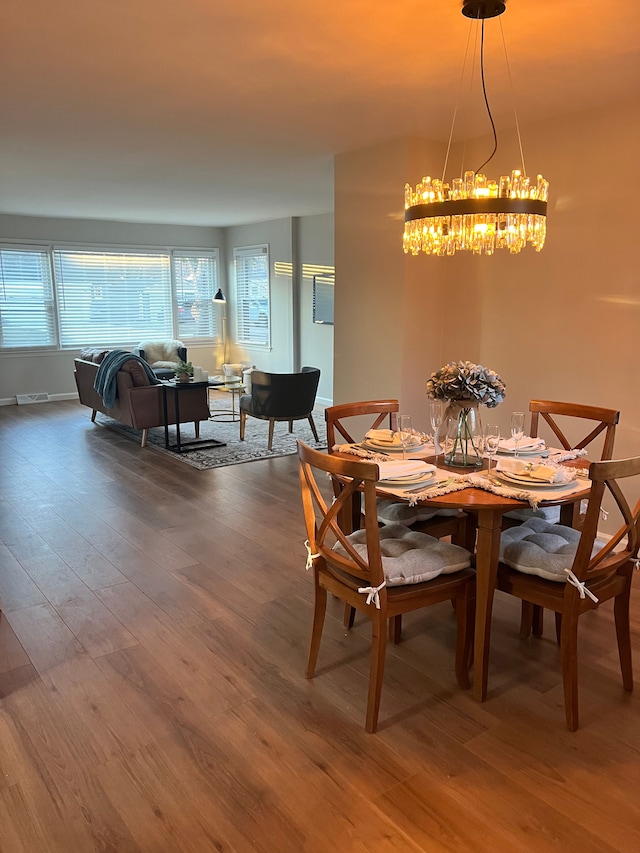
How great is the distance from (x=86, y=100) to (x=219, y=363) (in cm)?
726

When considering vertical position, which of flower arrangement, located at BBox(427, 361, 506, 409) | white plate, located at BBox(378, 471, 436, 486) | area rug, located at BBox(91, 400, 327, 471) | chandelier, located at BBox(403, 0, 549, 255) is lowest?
area rug, located at BBox(91, 400, 327, 471)

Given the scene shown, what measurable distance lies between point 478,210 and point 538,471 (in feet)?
3.28

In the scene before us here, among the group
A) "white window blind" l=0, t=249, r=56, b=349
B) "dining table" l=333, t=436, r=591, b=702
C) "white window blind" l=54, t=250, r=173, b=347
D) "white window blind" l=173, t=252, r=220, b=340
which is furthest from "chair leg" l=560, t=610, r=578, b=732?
"white window blind" l=173, t=252, r=220, b=340

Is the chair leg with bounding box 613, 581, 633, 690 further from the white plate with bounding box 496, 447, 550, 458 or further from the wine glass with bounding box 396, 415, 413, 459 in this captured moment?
the wine glass with bounding box 396, 415, 413, 459

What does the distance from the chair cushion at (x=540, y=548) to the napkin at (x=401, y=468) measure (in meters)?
0.40

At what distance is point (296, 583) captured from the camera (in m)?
3.28

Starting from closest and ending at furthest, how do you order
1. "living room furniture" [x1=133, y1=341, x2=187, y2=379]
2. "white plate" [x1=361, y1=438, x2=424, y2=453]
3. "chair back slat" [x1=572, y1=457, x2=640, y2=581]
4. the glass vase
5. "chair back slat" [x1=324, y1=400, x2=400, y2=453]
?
1. "chair back slat" [x1=572, y1=457, x2=640, y2=581]
2. the glass vase
3. "white plate" [x1=361, y1=438, x2=424, y2=453]
4. "chair back slat" [x1=324, y1=400, x2=400, y2=453]
5. "living room furniture" [x1=133, y1=341, x2=187, y2=379]

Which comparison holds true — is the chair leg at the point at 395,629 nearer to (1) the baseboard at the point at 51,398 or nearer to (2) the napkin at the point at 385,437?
(2) the napkin at the point at 385,437

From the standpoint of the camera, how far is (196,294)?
10305mm

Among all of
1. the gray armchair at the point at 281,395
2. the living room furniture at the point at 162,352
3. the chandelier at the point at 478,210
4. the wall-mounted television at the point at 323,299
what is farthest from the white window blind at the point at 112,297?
the chandelier at the point at 478,210

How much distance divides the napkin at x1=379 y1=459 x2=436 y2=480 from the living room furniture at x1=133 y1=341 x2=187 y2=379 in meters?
6.82

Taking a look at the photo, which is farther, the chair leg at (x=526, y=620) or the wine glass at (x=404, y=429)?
the wine glass at (x=404, y=429)

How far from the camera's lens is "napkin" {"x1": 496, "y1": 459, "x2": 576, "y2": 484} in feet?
7.55

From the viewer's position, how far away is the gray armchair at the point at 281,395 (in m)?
5.93
